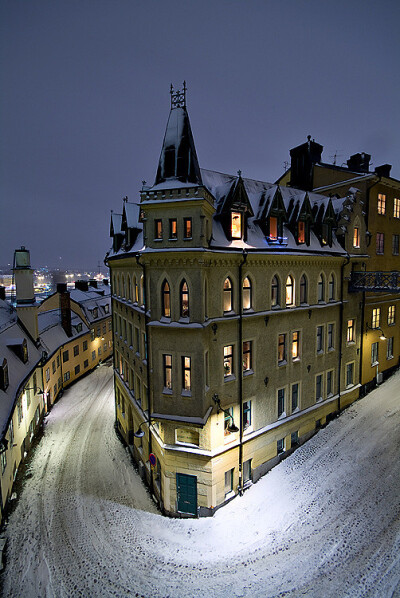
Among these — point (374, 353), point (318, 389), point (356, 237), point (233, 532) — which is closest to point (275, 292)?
point (318, 389)

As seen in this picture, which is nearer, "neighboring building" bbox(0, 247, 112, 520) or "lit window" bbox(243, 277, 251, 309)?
"lit window" bbox(243, 277, 251, 309)

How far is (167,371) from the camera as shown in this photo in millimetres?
17297

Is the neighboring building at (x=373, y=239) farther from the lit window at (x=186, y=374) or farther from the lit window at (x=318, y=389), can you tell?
the lit window at (x=186, y=374)

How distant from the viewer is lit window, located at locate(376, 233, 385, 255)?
28688 mm

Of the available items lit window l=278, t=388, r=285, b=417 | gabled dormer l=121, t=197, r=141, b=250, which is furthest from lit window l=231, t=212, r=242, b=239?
lit window l=278, t=388, r=285, b=417

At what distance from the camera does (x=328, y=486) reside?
18578 mm

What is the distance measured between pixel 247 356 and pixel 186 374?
4446 mm

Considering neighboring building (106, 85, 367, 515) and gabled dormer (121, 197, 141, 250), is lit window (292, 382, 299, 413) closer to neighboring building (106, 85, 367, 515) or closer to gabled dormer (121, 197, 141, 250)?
neighboring building (106, 85, 367, 515)

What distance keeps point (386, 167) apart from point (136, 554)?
3796cm

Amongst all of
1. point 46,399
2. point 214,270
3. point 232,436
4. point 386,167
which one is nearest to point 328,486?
point 232,436

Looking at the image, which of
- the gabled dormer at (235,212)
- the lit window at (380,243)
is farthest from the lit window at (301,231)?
the lit window at (380,243)

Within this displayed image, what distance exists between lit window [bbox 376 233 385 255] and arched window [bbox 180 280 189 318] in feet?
→ 71.5

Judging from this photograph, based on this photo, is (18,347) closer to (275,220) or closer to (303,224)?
(275,220)

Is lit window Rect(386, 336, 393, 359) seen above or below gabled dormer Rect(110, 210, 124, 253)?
below
